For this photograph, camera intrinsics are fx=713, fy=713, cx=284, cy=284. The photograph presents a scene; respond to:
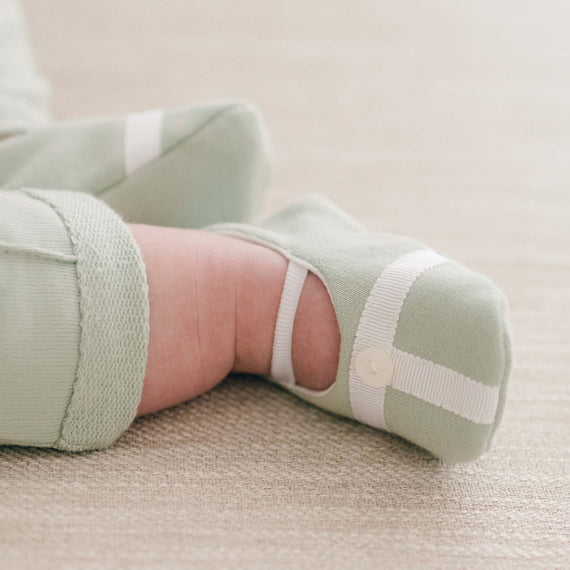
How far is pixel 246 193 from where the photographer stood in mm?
726

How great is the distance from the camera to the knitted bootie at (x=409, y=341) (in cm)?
51

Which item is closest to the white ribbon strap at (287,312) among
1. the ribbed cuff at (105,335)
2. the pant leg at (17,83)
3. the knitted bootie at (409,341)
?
the knitted bootie at (409,341)

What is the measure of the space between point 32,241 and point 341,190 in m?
0.47

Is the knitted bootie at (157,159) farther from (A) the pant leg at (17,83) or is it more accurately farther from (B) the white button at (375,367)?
(B) the white button at (375,367)

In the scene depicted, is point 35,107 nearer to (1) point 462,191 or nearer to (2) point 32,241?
(2) point 32,241

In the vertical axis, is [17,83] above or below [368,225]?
above

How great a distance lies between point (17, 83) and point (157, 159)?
26 centimetres

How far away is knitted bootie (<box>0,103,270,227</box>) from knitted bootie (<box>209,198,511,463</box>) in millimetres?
129

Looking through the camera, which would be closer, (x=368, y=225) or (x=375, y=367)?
(x=375, y=367)

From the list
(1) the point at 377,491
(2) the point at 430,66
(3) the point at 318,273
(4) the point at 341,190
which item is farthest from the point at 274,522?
(2) the point at 430,66

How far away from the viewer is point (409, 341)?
535mm

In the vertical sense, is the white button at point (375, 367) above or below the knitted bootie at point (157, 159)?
below

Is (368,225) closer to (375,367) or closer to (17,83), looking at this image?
(375,367)

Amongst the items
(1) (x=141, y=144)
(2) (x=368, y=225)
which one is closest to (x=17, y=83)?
(1) (x=141, y=144)
